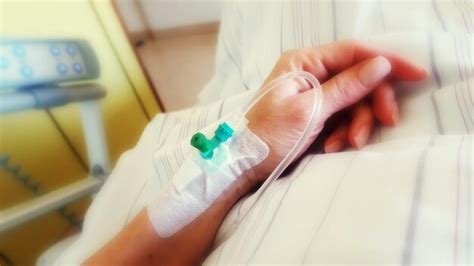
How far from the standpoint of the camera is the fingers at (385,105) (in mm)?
404

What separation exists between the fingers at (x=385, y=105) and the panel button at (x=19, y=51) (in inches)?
22.5

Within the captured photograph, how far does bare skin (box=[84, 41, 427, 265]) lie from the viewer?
1.31ft

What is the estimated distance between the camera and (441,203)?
0.26 metres

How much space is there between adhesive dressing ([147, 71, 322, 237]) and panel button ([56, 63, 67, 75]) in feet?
1.27

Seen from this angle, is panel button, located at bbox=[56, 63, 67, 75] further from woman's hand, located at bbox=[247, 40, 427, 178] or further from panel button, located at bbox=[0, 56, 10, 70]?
woman's hand, located at bbox=[247, 40, 427, 178]

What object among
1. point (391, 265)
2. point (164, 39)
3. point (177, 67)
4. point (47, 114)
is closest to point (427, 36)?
point (391, 265)

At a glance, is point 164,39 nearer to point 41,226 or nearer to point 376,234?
point 41,226

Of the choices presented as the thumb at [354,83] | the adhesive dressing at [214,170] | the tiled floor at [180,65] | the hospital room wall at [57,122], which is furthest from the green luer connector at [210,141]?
the tiled floor at [180,65]

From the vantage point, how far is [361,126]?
0.41m

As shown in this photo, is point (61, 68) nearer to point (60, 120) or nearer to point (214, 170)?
point (60, 120)

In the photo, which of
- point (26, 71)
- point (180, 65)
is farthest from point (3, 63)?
point (180, 65)

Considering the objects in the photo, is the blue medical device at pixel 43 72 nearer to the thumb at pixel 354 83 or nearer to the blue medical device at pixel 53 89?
the blue medical device at pixel 53 89

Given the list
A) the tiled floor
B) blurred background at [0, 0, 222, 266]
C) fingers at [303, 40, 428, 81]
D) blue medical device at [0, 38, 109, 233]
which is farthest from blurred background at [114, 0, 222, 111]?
fingers at [303, 40, 428, 81]

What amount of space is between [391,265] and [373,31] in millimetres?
395
